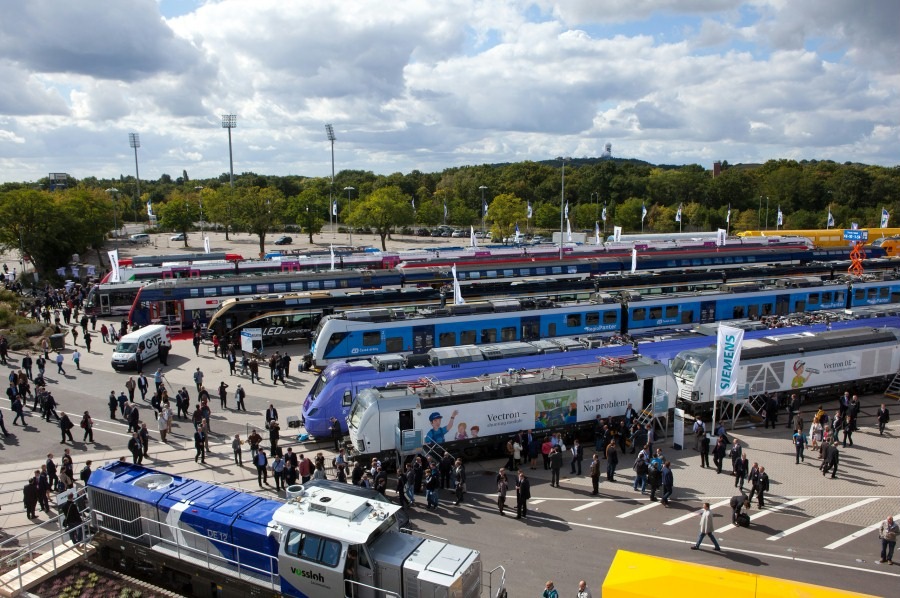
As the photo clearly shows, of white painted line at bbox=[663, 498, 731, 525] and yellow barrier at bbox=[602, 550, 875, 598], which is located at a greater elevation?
yellow barrier at bbox=[602, 550, 875, 598]

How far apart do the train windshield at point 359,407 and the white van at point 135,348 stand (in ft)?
53.6

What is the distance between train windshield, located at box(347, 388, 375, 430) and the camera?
19891mm

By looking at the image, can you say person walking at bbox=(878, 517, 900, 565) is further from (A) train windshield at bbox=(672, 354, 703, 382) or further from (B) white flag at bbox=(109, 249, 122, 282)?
(B) white flag at bbox=(109, 249, 122, 282)

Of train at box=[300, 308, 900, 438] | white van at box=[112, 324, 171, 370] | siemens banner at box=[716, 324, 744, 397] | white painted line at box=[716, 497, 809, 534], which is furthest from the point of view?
white van at box=[112, 324, 171, 370]

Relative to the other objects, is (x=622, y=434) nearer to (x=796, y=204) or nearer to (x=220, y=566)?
(x=220, y=566)

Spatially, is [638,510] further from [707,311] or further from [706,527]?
[707,311]

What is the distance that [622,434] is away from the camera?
871 inches

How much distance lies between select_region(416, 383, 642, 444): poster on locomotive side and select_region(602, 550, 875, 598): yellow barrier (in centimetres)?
966

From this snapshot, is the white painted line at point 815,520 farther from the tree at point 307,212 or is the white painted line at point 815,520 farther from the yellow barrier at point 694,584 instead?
the tree at point 307,212

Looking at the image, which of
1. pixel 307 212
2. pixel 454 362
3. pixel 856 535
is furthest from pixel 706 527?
pixel 307 212

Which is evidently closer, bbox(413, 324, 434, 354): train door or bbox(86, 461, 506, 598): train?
bbox(86, 461, 506, 598): train

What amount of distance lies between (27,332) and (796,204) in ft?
407

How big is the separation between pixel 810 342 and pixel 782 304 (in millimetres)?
13725

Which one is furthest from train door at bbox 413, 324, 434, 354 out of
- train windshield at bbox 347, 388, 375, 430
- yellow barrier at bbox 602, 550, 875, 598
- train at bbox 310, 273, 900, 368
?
yellow barrier at bbox 602, 550, 875, 598
